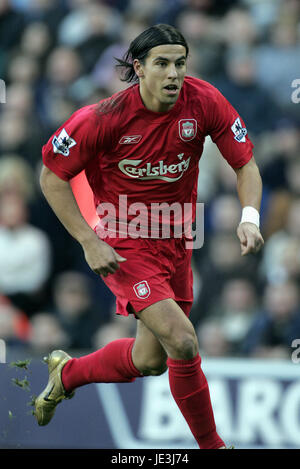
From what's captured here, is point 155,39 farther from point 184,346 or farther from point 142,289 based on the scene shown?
point 184,346

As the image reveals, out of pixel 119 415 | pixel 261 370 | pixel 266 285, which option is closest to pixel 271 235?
pixel 266 285

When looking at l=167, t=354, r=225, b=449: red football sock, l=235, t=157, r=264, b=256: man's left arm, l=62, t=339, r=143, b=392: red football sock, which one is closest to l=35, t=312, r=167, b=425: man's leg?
l=62, t=339, r=143, b=392: red football sock

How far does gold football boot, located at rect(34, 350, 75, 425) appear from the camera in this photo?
18.4 feet

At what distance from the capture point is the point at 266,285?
7.12 m

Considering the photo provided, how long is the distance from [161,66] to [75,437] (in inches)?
115

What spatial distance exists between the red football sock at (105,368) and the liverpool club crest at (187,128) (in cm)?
125

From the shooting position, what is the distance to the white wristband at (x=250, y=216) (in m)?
4.82

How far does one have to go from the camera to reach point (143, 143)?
195 inches

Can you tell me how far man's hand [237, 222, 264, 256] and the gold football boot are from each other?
1.57 metres

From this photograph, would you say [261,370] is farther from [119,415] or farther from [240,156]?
[240,156]

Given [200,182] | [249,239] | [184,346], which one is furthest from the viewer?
[200,182]

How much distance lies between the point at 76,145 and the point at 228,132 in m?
0.83

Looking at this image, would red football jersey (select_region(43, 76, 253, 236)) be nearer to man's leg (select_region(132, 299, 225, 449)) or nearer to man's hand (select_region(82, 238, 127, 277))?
man's hand (select_region(82, 238, 127, 277))

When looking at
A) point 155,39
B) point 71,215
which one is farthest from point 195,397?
point 155,39
